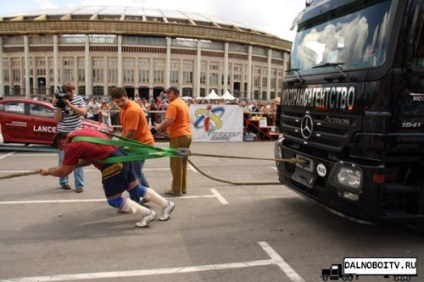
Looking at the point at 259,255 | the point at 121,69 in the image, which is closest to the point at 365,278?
the point at 259,255

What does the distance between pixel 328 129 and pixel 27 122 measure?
33.2 feet

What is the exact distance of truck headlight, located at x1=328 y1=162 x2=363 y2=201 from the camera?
3.79 m

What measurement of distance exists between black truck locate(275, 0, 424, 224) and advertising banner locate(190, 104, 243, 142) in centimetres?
1016

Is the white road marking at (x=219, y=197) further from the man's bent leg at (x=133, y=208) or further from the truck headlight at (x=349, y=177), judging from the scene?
→ the truck headlight at (x=349, y=177)

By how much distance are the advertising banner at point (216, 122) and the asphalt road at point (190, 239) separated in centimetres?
773

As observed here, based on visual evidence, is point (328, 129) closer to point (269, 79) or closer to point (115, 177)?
point (115, 177)

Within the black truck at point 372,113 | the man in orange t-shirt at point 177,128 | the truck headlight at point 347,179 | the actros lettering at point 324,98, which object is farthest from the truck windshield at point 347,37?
the man in orange t-shirt at point 177,128

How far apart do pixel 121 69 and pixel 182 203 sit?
237ft

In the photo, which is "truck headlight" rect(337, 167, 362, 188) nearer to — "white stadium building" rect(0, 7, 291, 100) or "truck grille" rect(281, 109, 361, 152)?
"truck grille" rect(281, 109, 361, 152)

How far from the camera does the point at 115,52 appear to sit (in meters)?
74.4

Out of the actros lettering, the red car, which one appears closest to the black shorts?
the actros lettering

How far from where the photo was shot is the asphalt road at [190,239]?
3.66m

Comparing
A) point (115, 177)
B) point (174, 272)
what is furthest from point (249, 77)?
point (174, 272)

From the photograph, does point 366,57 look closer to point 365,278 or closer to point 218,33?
point 365,278
